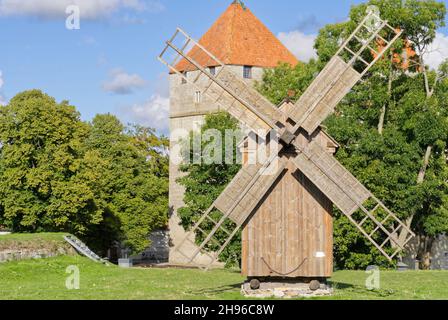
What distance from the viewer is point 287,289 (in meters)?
22.5

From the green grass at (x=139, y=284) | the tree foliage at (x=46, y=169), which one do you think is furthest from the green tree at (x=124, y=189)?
the green grass at (x=139, y=284)

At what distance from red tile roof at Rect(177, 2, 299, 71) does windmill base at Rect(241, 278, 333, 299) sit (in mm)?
42981

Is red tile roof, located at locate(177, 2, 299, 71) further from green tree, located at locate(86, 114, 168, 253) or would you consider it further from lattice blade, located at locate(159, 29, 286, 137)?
lattice blade, located at locate(159, 29, 286, 137)

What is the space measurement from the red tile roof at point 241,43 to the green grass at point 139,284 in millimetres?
33233

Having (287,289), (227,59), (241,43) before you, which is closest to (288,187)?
(287,289)

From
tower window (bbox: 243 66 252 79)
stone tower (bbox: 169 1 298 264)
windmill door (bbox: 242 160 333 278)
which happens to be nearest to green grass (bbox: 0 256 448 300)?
windmill door (bbox: 242 160 333 278)

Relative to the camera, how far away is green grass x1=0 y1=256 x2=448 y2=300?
900 inches

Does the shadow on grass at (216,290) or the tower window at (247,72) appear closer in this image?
the shadow on grass at (216,290)

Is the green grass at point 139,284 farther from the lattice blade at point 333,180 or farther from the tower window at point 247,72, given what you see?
the tower window at point 247,72

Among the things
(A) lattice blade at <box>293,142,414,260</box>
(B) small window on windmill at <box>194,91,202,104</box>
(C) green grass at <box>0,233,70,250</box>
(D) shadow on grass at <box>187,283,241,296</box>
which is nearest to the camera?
(A) lattice blade at <box>293,142,414,260</box>

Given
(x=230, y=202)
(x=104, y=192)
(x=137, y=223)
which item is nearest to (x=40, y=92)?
(x=104, y=192)

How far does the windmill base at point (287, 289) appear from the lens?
2236 cm

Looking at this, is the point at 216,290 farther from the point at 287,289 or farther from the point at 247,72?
the point at 247,72

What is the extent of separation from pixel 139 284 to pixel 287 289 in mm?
6150
